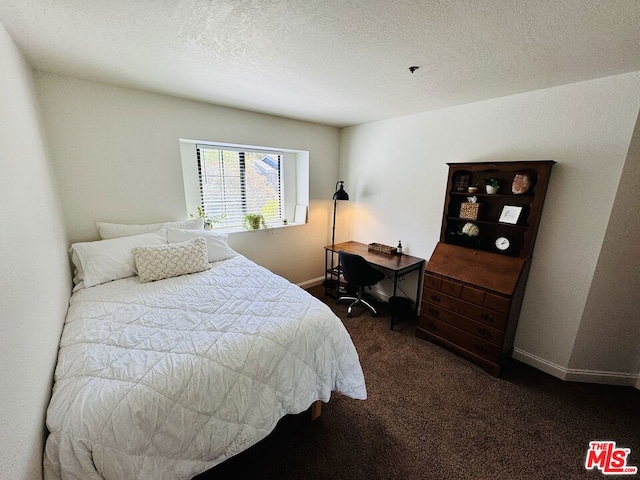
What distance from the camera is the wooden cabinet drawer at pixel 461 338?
2.04 metres

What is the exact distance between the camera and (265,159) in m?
3.29

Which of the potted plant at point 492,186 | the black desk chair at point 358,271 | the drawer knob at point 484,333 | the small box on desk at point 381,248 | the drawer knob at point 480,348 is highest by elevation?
the potted plant at point 492,186

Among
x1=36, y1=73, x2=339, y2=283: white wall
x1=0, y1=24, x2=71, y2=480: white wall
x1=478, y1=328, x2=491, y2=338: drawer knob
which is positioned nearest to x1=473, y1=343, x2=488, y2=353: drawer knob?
x1=478, y1=328, x2=491, y2=338: drawer knob

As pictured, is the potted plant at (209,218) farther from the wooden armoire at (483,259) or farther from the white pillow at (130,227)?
the wooden armoire at (483,259)

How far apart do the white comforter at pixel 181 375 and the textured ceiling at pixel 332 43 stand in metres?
1.52

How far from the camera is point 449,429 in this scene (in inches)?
61.9

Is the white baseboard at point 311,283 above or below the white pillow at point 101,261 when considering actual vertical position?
below

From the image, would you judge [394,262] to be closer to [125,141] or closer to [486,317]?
[486,317]

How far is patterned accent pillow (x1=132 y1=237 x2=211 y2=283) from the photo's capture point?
1910mm

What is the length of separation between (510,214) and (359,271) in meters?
1.42

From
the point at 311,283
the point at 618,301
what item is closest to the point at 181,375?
the point at 311,283

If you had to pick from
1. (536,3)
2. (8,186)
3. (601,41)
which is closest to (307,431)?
(8,186)

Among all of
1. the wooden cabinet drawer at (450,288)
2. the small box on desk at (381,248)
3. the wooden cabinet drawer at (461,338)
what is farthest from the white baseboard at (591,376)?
the small box on desk at (381,248)

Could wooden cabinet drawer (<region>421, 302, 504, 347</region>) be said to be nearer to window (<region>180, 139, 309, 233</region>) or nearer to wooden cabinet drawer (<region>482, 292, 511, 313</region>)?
wooden cabinet drawer (<region>482, 292, 511, 313</region>)
